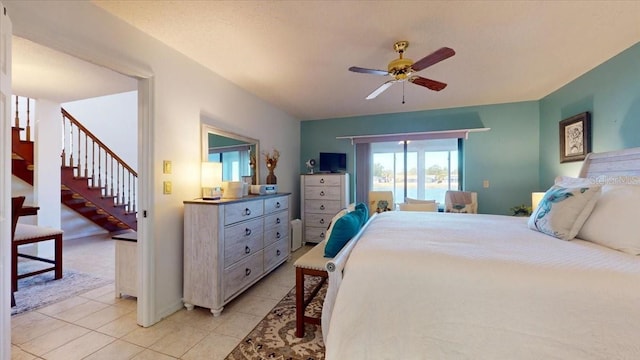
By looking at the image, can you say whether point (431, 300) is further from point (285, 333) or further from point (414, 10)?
point (414, 10)

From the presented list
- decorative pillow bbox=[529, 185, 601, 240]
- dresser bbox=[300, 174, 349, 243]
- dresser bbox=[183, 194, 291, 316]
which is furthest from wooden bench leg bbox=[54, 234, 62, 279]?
decorative pillow bbox=[529, 185, 601, 240]

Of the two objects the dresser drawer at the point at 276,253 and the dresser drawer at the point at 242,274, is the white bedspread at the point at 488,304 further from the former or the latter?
the dresser drawer at the point at 276,253

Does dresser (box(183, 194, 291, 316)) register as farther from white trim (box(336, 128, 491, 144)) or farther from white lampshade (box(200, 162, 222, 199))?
white trim (box(336, 128, 491, 144))

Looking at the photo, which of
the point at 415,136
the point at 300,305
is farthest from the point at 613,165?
the point at 300,305

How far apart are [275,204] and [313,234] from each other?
1.54 m

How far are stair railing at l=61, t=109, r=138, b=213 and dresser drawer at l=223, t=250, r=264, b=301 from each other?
11.7ft

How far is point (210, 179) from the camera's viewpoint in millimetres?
2619

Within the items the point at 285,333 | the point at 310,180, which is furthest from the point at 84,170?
the point at 285,333

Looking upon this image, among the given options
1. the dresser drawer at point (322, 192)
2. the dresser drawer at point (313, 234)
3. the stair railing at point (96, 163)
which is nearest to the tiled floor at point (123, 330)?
the dresser drawer at point (313, 234)

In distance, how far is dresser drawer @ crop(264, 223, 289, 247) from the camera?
9.71 ft

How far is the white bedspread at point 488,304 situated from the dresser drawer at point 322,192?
2918 mm

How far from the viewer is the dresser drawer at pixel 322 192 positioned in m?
4.34

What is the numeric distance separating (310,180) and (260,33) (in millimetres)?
2758

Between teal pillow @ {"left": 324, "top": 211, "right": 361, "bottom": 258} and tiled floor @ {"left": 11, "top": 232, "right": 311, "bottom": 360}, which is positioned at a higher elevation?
teal pillow @ {"left": 324, "top": 211, "right": 361, "bottom": 258}
